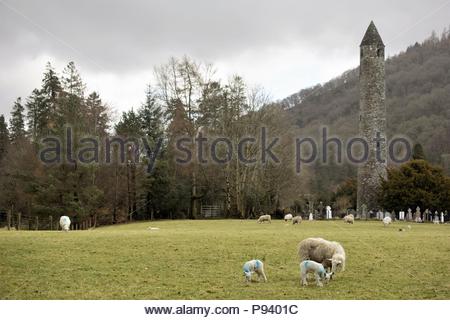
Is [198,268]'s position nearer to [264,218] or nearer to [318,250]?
[318,250]

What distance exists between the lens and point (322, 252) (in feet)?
45.4

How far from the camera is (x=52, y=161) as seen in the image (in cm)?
4122

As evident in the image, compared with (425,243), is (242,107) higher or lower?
higher

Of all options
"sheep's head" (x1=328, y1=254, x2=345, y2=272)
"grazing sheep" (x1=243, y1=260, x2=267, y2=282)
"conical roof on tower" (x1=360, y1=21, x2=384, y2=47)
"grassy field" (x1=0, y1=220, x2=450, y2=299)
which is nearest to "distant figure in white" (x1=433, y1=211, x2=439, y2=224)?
"conical roof on tower" (x1=360, y1=21, x2=384, y2=47)

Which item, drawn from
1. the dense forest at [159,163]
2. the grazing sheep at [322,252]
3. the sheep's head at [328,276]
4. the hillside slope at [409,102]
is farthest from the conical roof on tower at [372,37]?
the sheep's head at [328,276]

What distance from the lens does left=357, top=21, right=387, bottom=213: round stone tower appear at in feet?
162

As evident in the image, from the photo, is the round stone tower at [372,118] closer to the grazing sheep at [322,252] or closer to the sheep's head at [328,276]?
the grazing sheep at [322,252]

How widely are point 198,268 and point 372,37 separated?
4026 centimetres

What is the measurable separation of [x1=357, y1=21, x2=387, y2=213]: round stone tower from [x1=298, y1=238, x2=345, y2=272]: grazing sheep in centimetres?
3654

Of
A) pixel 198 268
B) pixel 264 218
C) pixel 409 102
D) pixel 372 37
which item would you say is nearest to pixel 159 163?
pixel 264 218

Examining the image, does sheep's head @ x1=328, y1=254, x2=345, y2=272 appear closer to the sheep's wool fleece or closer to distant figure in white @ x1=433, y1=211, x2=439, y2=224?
the sheep's wool fleece

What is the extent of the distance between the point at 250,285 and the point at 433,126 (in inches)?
2493
